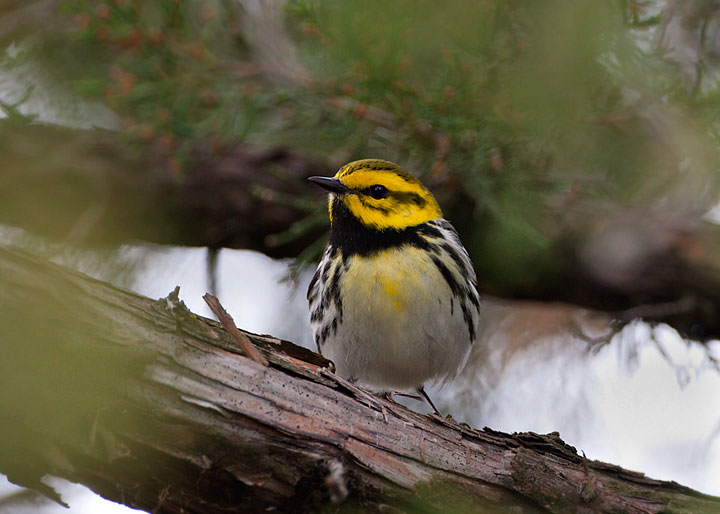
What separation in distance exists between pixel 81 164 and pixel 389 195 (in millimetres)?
1558

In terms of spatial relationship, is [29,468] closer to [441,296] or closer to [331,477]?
[331,477]

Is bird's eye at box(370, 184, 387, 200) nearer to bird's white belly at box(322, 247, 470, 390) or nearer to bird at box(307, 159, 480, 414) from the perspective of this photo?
bird at box(307, 159, 480, 414)

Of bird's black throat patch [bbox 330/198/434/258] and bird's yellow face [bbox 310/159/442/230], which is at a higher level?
bird's yellow face [bbox 310/159/442/230]

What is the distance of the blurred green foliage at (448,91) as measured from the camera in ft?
7.91

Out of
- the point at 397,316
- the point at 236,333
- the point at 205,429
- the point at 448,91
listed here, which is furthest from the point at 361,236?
the point at 205,429

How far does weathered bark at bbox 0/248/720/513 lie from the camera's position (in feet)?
5.76

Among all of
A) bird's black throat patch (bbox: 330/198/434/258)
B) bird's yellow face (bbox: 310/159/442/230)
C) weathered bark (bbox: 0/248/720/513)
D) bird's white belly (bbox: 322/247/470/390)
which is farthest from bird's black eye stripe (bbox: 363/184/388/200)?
weathered bark (bbox: 0/248/720/513)

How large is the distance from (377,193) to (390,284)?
1.61ft

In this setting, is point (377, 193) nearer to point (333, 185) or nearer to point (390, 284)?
point (333, 185)

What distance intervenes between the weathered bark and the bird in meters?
0.75

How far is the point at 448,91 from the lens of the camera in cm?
258

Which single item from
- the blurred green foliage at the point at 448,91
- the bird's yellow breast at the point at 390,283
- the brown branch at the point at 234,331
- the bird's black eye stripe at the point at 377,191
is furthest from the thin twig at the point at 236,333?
the bird's black eye stripe at the point at 377,191

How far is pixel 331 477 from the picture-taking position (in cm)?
208

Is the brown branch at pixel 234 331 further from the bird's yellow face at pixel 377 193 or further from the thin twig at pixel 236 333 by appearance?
the bird's yellow face at pixel 377 193
